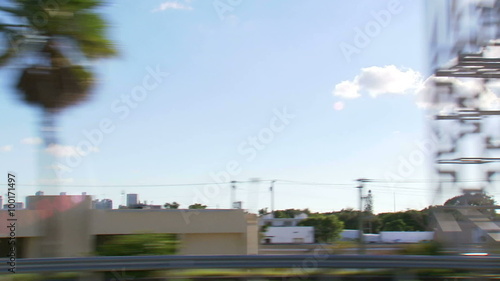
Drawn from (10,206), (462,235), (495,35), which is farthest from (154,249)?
(495,35)

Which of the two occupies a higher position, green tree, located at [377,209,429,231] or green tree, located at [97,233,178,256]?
green tree, located at [97,233,178,256]

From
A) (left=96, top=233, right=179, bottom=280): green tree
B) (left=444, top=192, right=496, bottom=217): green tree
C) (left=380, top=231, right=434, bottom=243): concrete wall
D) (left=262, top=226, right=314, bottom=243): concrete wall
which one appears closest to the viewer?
(left=96, top=233, right=179, bottom=280): green tree

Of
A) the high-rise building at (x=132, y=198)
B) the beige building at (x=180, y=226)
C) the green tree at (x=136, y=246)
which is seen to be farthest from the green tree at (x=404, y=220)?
the green tree at (x=136, y=246)

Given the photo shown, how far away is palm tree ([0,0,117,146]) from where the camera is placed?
1068cm

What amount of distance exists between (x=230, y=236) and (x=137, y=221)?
470 cm

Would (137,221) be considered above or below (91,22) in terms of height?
below

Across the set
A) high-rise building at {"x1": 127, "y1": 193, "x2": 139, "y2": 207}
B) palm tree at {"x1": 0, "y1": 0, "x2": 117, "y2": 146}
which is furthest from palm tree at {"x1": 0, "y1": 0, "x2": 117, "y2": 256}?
high-rise building at {"x1": 127, "y1": 193, "x2": 139, "y2": 207}

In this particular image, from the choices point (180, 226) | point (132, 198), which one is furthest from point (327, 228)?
point (180, 226)

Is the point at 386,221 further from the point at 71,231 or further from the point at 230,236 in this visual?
the point at 71,231

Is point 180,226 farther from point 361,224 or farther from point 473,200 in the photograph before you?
point 473,200

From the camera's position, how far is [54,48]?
1113 centimetres

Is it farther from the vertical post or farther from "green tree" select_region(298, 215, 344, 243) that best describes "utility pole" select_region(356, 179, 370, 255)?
"green tree" select_region(298, 215, 344, 243)

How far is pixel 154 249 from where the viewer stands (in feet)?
31.1

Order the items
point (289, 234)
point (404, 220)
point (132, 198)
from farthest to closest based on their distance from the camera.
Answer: point (289, 234) < point (132, 198) < point (404, 220)
